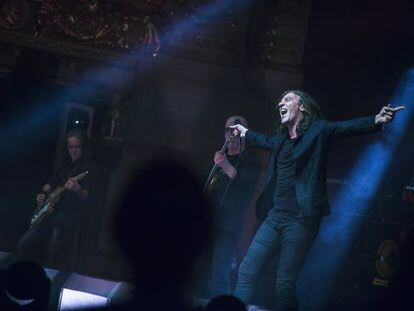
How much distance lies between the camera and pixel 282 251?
552 cm

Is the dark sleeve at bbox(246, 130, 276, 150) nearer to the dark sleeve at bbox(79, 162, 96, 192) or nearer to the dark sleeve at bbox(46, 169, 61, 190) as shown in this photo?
the dark sleeve at bbox(79, 162, 96, 192)

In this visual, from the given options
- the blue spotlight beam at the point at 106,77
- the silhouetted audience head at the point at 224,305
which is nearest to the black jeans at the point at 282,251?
the silhouetted audience head at the point at 224,305

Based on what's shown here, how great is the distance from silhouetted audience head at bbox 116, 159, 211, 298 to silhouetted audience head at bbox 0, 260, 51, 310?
110 inches

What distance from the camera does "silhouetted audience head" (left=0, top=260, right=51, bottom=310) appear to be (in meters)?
4.20

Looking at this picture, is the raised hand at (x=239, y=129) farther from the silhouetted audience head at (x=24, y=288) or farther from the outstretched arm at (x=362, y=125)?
the silhouetted audience head at (x=24, y=288)

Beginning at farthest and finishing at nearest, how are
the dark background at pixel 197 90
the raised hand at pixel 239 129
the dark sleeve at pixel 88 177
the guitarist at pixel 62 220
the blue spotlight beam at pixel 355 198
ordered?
the dark background at pixel 197 90 → the dark sleeve at pixel 88 177 → the guitarist at pixel 62 220 → the blue spotlight beam at pixel 355 198 → the raised hand at pixel 239 129

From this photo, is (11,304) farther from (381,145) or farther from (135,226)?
Answer: (381,145)

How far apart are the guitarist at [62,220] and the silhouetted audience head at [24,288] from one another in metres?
3.09

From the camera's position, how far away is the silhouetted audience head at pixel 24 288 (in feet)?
13.8

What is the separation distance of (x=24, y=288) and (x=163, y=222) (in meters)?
3.56

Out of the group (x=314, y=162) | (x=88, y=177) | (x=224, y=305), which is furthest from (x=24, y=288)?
(x=88, y=177)

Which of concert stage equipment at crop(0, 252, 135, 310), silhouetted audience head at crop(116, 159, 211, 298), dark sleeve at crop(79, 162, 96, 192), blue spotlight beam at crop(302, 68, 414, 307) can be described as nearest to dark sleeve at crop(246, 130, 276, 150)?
silhouetted audience head at crop(116, 159, 211, 298)

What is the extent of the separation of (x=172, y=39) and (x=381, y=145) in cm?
312

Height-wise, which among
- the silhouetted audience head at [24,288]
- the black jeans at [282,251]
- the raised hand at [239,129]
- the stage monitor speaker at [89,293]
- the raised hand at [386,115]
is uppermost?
the raised hand at [386,115]
